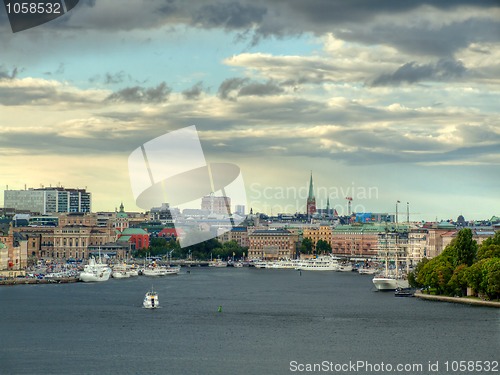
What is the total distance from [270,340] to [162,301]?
58.5ft

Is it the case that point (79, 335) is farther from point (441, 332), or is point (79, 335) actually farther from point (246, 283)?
point (246, 283)

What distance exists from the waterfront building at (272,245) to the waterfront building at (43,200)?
39027mm

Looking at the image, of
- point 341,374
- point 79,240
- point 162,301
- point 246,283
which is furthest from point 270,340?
point 79,240

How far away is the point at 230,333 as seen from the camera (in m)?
41.1

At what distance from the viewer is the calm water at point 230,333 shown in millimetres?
34281

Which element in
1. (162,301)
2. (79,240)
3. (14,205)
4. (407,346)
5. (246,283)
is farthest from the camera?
(14,205)

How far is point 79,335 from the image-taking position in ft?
133

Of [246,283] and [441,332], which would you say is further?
[246,283]

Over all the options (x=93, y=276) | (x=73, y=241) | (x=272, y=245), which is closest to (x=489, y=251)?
(x=93, y=276)

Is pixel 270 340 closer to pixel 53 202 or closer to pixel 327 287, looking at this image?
pixel 327 287

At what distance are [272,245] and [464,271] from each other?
83154 millimetres

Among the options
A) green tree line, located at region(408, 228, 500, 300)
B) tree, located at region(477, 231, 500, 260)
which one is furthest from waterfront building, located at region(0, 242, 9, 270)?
tree, located at region(477, 231, 500, 260)

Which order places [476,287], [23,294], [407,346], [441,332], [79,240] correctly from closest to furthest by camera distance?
[407,346], [441,332], [476,287], [23,294], [79,240]

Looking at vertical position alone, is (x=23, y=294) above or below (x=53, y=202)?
below
